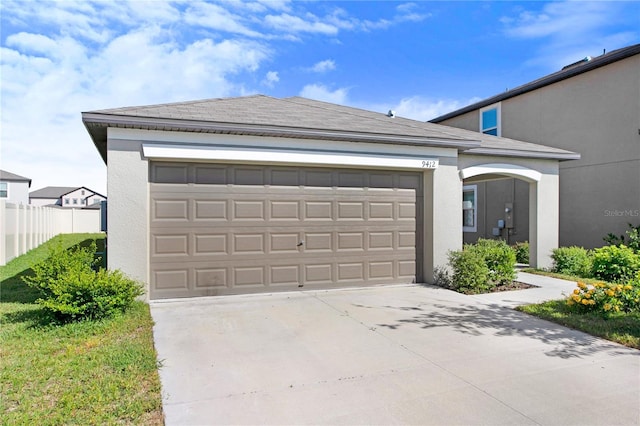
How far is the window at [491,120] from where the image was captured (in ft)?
49.8

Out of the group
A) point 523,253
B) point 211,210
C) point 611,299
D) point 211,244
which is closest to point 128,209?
point 211,210

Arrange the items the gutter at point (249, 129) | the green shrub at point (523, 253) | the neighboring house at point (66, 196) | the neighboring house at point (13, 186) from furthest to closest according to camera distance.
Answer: the neighboring house at point (66, 196), the neighboring house at point (13, 186), the green shrub at point (523, 253), the gutter at point (249, 129)

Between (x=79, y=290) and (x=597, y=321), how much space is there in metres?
7.64

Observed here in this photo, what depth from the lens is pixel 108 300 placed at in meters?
5.61

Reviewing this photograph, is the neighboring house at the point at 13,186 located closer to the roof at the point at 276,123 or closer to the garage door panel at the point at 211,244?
the roof at the point at 276,123

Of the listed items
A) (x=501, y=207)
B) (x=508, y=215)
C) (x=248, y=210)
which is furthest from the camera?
(x=501, y=207)

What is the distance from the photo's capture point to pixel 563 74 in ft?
40.6

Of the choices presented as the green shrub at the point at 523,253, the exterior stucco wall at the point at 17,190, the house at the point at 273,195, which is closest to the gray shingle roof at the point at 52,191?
the exterior stucco wall at the point at 17,190

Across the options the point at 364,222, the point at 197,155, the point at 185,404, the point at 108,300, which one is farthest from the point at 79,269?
the point at 364,222

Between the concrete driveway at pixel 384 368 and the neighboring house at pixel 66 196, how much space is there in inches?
2779

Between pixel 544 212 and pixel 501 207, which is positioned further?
pixel 501 207

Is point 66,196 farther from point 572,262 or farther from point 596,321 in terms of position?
point 596,321

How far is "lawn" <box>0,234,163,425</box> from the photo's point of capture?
10.4 feet

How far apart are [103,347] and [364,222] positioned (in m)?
5.43
